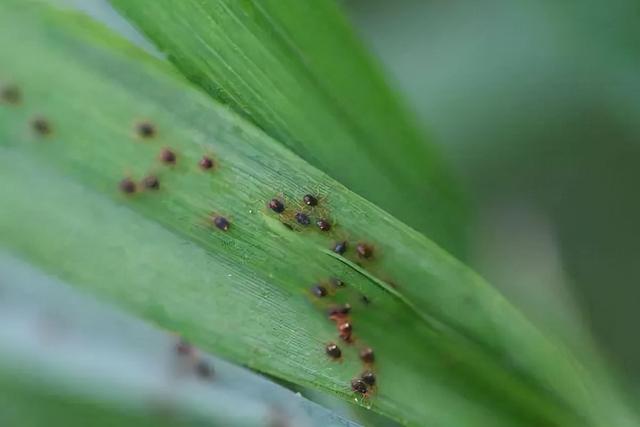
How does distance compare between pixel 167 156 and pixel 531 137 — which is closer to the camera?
pixel 167 156

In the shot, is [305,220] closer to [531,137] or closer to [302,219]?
[302,219]

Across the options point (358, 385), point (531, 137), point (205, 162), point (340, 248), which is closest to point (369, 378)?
point (358, 385)

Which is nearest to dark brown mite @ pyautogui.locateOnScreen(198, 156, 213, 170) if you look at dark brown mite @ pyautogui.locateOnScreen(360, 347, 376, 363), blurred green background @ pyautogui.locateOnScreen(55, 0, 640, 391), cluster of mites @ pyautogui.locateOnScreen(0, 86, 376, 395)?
cluster of mites @ pyautogui.locateOnScreen(0, 86, 376, 395)

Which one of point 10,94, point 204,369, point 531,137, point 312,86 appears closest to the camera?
point 10,94

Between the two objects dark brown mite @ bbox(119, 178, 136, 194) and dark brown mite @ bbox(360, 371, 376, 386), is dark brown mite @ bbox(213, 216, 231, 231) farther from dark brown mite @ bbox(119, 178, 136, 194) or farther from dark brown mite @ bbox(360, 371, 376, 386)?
dark brown mite @ bbox(360, 371, 376, 386)

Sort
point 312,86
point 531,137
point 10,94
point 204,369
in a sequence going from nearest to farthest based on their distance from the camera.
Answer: point 10,94 → point 312,86 → point 204,369 → point 531,137

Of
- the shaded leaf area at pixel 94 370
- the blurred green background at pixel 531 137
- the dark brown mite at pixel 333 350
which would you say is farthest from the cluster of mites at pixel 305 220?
the blurred green background at pixel 531 137

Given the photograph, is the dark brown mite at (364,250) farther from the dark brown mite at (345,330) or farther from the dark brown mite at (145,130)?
the dark brown mite at (145,130)
